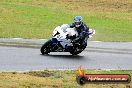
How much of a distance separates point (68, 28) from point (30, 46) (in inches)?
104

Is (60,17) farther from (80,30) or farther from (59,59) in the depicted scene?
(59,59)

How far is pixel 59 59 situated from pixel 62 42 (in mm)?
1132

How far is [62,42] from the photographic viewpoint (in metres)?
19.9

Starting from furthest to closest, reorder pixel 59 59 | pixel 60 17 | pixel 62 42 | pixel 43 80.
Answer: pixel 60 17 → pixel 62 42 → pixel 59 59 → pixel 43 80

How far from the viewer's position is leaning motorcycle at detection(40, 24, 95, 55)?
1980 cm

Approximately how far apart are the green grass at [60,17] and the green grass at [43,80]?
391 inches

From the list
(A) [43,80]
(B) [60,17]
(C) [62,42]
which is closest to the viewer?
(A) [43,80]

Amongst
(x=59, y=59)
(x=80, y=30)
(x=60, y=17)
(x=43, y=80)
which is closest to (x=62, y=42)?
(x=80, y=30)

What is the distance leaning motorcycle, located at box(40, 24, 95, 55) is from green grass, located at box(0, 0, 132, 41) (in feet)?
18.4

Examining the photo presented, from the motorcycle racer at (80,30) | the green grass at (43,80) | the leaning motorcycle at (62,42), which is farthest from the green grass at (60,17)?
the green grass at (43,80)

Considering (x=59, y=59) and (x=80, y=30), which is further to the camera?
(x=80, y=30)

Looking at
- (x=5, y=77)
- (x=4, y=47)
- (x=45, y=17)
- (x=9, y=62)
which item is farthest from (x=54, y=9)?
(x=5, y=77)

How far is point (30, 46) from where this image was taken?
21953 mm

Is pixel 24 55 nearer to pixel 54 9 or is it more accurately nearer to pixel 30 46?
pixel 30 46
